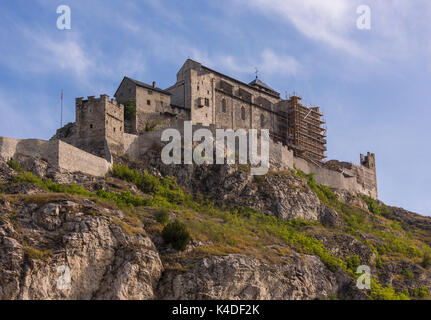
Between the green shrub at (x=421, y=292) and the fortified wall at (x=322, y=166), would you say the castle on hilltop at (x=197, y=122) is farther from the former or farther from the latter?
the green shrub at (x=421, y=292)

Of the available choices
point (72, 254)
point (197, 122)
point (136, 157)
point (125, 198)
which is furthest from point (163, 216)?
point (197, 122)

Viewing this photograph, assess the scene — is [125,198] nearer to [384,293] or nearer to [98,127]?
[98,127]

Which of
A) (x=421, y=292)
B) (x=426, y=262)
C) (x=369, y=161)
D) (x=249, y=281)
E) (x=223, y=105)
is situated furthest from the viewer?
(x=369, y=161)

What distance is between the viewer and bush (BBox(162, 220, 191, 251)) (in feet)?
152

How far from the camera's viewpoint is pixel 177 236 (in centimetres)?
4653

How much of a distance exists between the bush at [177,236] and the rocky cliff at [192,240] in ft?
1.49

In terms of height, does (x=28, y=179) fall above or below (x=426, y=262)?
above

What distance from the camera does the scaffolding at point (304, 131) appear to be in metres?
83.3

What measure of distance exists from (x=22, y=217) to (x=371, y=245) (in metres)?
33.1

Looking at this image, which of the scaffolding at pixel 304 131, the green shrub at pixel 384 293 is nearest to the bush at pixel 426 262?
the green shrub at pixel 384 293

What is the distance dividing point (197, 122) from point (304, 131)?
19653 mm

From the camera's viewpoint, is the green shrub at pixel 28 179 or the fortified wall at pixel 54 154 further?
the fortified wall at pixel 54 154

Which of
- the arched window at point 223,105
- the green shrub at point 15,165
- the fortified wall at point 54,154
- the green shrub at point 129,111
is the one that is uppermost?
the arched window at point 223,105

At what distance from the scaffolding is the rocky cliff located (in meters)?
11.1
